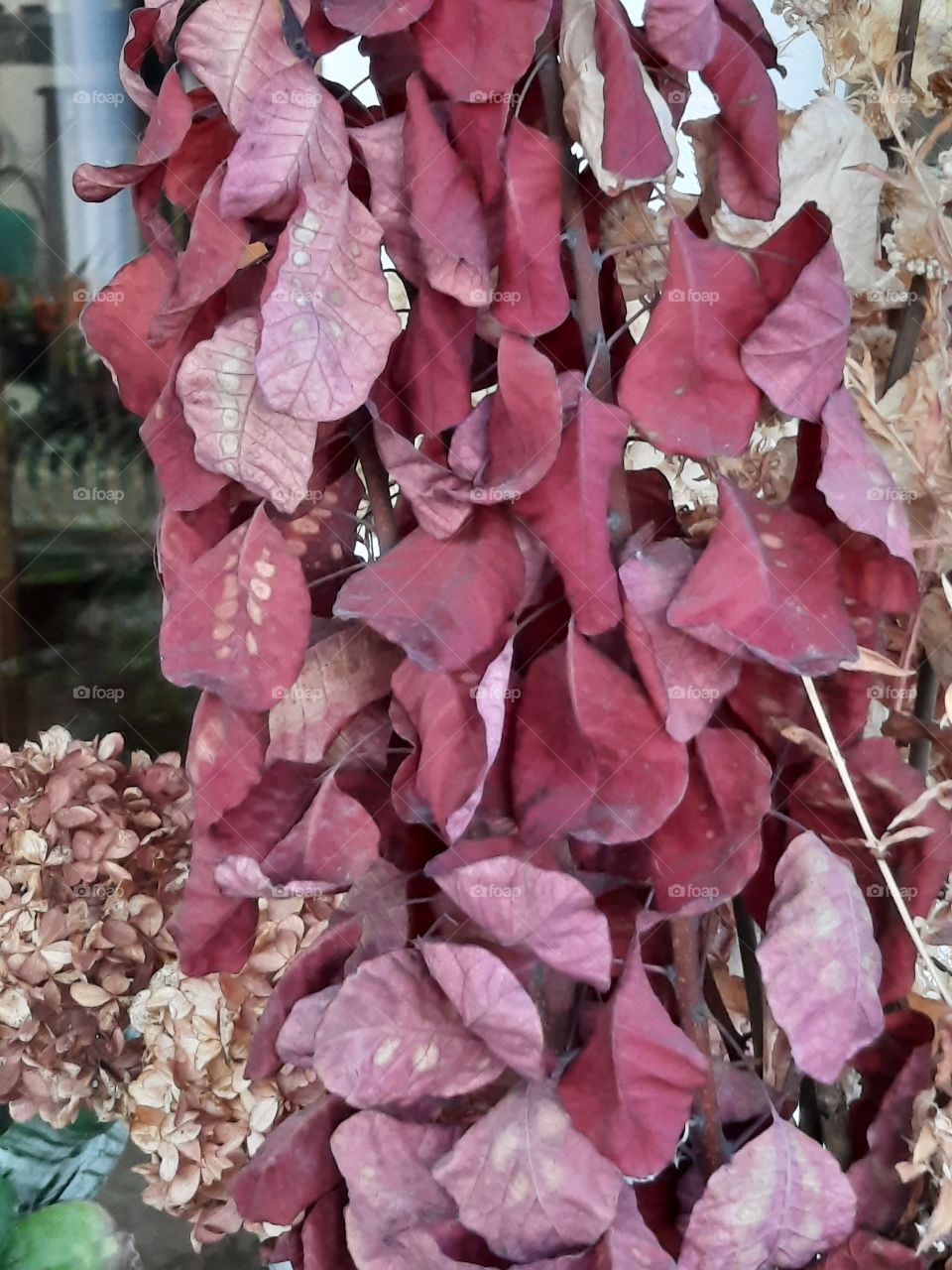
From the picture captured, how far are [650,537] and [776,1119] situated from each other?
0.18 metres

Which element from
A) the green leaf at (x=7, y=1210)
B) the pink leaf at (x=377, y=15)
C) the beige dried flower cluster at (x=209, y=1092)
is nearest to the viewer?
the pink leaf at (x=377, y=15)

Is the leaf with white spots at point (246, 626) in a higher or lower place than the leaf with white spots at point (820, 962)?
higher

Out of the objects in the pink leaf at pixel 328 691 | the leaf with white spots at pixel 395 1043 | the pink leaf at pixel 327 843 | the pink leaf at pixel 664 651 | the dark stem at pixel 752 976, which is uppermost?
the pink leaf at pixel 664 651

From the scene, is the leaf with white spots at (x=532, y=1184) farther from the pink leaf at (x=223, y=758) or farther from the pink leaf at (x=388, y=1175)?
the pink leaf at (x=223, y=758)

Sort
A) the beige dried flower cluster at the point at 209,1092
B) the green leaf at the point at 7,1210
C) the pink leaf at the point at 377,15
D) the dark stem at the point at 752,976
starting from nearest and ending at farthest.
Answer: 1. the pink leaf at the point at 377,15
2. the dark stem at the point at 752,976
3. the beige dried flower cluster at the point at 209,1092
4. the green leaf at the point at 7,1210

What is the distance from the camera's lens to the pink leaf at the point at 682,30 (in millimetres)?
279

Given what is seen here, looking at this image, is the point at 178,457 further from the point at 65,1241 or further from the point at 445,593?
the point at 65,1241

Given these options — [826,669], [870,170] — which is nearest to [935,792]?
[826,669]

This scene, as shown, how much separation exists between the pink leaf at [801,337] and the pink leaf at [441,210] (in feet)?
0.24

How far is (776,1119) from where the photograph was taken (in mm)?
332

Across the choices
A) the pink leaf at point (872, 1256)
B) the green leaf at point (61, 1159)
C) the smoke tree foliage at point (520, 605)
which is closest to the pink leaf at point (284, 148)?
the smoke tree foliage at point (520, 605)

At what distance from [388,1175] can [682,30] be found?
0.33 meters

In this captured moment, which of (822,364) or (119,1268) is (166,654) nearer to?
(822,364)

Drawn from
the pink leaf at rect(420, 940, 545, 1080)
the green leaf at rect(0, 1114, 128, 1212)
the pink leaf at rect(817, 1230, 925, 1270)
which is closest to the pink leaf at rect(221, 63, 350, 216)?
the pink leaf at rect(420, 940, 545, 1080)
